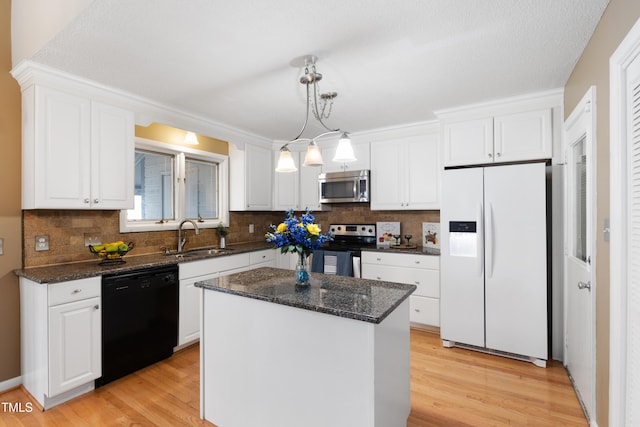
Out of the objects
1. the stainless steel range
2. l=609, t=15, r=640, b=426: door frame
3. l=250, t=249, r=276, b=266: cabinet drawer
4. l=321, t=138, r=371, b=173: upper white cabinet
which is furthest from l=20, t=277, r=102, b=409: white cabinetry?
l=609, t=15, r=640, b=426: door frame

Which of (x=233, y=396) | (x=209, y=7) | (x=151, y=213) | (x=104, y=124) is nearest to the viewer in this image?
Answer: (x=209, y=7)

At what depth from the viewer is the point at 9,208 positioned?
2375 millimetres

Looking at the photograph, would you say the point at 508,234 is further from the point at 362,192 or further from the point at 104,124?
the point at 104,124

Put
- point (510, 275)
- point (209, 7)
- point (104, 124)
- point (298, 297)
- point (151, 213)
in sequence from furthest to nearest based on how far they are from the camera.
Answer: point (151, 213)
point (510, 275)
point (104, 124)
point (298, 297)
point (209, 7)

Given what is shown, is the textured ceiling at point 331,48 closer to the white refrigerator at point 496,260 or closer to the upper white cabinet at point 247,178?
the white refrigerator at point 496,260

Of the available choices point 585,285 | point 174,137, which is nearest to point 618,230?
point 585,285

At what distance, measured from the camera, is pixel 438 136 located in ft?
11.8

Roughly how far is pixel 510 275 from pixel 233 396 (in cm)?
248

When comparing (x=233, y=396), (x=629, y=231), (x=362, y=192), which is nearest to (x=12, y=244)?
(x=233, y=396)

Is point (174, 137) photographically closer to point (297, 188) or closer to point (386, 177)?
point (297, 188)

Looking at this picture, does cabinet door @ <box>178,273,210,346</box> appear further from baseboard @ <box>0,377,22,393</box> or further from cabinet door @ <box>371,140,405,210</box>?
cabinet door @ <box>371,140,405,210</box>

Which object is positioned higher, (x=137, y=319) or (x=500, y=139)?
(x=500, y=139)

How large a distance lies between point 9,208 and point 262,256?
7.83 feet

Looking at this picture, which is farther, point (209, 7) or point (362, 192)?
point (362, 192)
